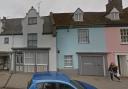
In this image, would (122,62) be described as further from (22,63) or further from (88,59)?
(22,63)

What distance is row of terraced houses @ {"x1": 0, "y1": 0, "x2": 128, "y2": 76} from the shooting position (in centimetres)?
2400

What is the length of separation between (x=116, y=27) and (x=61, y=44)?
21.9 ft

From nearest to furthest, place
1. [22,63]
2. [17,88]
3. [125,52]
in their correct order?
1. [17,88]
2. [125,52]
3. [22,63]

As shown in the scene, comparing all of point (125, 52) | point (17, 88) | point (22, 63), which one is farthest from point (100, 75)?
point (17, 88)

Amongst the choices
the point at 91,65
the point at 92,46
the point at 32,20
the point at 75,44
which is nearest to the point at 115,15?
the point at 92,46

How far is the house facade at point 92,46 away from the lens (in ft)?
78.4

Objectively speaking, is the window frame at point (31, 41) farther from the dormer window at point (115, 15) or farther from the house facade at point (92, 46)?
the dormer window at point (115, 15)

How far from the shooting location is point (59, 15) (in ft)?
93.6

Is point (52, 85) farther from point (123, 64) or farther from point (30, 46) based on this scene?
point (30, 46)

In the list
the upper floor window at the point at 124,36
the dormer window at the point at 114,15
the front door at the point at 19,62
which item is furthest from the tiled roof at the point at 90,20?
the front door at the point at 19,62

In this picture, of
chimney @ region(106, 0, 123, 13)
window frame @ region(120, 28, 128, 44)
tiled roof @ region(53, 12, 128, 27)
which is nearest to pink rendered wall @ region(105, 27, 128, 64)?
window frame @ region(120, 28, 128, 44)

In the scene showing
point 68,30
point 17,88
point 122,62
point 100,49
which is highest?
point 68,30

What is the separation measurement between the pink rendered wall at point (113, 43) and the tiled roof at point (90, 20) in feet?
2.66

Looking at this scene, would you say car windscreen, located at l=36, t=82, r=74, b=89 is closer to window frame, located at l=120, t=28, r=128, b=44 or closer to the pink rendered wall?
the pink rendered wall
